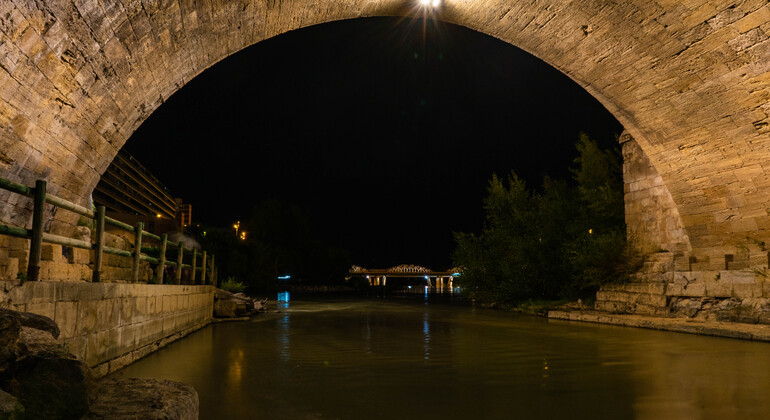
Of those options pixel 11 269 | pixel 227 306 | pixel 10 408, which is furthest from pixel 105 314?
pixel 227 306

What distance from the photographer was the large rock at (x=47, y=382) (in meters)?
2.49

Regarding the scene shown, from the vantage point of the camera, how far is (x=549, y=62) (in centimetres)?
1029

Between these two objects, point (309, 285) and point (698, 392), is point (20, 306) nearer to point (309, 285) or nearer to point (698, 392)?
point (698, 392)

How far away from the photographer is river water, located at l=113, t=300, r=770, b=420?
394cm

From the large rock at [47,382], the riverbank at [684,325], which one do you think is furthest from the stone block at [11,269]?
the riverbank at [684,325]

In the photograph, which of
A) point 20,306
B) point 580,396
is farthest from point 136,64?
point 580,396

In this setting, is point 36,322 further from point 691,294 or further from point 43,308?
point 691,294

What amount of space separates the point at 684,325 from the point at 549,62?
5.59 metres

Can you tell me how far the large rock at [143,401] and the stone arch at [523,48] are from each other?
365 centimetres

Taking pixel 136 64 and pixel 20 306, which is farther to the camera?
pixel 136 64

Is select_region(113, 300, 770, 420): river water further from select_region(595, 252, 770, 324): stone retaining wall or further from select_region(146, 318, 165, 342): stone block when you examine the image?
select_region(595, 252, 770, 324): stone retaining wall

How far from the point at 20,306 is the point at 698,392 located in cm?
538

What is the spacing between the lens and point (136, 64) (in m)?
6.78

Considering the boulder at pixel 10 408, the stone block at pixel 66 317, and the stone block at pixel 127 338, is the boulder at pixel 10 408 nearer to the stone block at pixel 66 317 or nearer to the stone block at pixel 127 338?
the stone block at pixel 66 317
